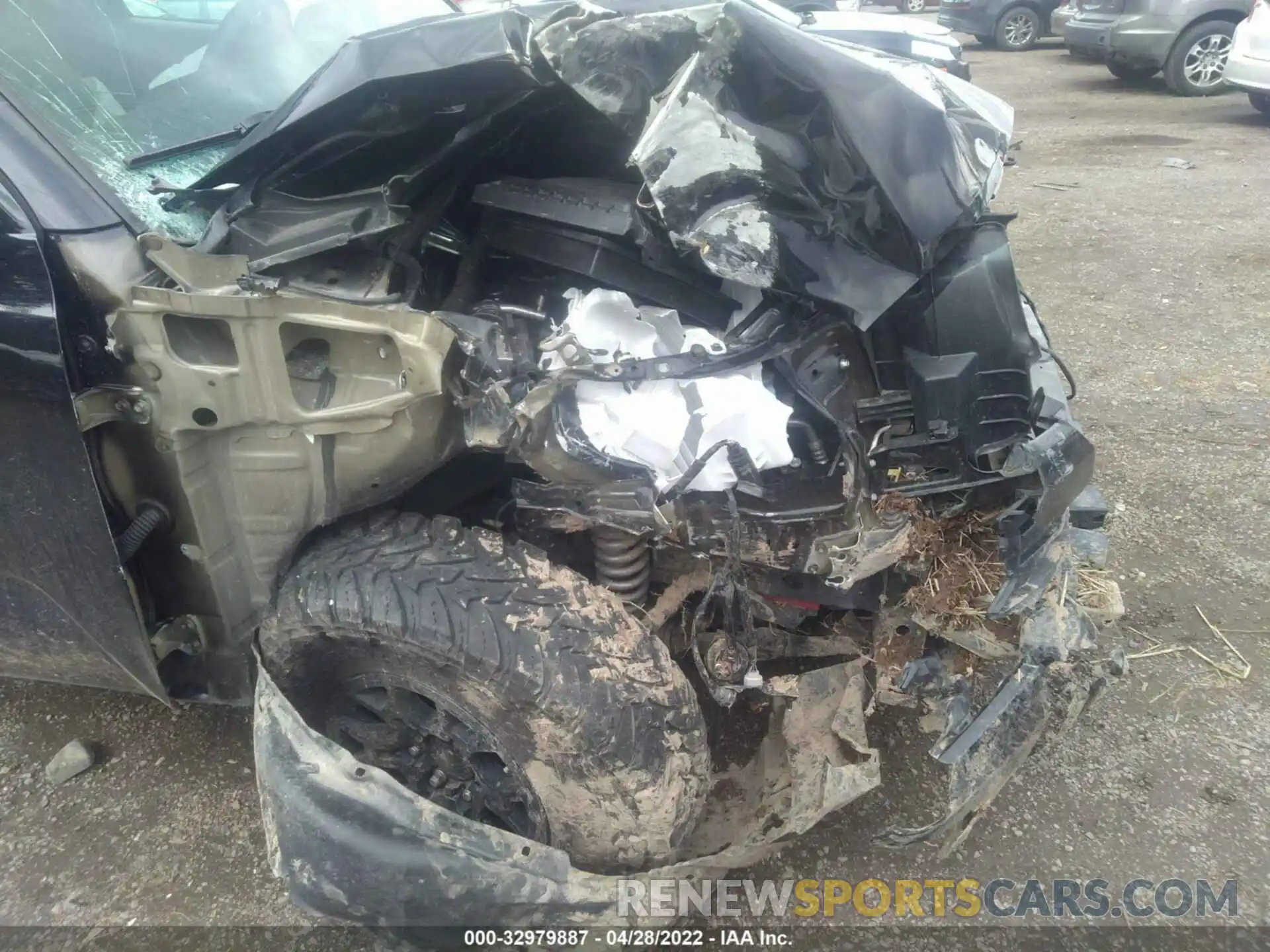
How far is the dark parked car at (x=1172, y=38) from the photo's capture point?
950 centimetres

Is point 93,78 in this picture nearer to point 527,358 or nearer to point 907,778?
point 527,358

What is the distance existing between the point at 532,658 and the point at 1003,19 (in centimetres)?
1456

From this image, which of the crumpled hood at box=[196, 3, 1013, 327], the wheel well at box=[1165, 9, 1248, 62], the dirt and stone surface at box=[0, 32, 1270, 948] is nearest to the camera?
the crumpled hood at box=[196, 3, 1013, 327]

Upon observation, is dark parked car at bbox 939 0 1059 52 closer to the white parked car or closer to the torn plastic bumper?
the white parked car

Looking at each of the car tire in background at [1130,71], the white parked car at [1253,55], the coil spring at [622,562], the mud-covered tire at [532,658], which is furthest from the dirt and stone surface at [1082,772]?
the car tire in background at [1130,71]

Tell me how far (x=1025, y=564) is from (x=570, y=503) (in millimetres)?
1024

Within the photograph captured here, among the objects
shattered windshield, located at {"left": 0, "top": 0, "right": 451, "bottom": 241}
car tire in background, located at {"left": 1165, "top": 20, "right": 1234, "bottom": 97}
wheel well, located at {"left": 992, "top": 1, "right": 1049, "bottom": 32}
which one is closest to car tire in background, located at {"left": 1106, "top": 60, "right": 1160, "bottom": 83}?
car tire in background, located at {"left": 1165, "top": 20, "right": 1234, "bottom": 97}

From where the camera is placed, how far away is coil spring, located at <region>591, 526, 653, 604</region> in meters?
2.17

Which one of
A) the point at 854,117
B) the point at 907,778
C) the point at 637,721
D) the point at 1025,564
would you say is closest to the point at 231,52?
the point at 854,117

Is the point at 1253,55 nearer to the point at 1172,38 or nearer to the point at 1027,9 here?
the point at 1172,38

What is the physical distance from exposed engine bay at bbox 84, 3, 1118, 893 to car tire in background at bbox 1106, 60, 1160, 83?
10131 mm

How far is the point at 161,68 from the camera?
9.11ft

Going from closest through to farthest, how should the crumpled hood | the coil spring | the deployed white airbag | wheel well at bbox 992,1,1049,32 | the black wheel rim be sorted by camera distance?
the crumpled hood, the deployed white airbag, the black wheel rim, the coil spring, wheel well at bbox 992,1,1049,32

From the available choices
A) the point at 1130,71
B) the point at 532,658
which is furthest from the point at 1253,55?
the point at 532,658
